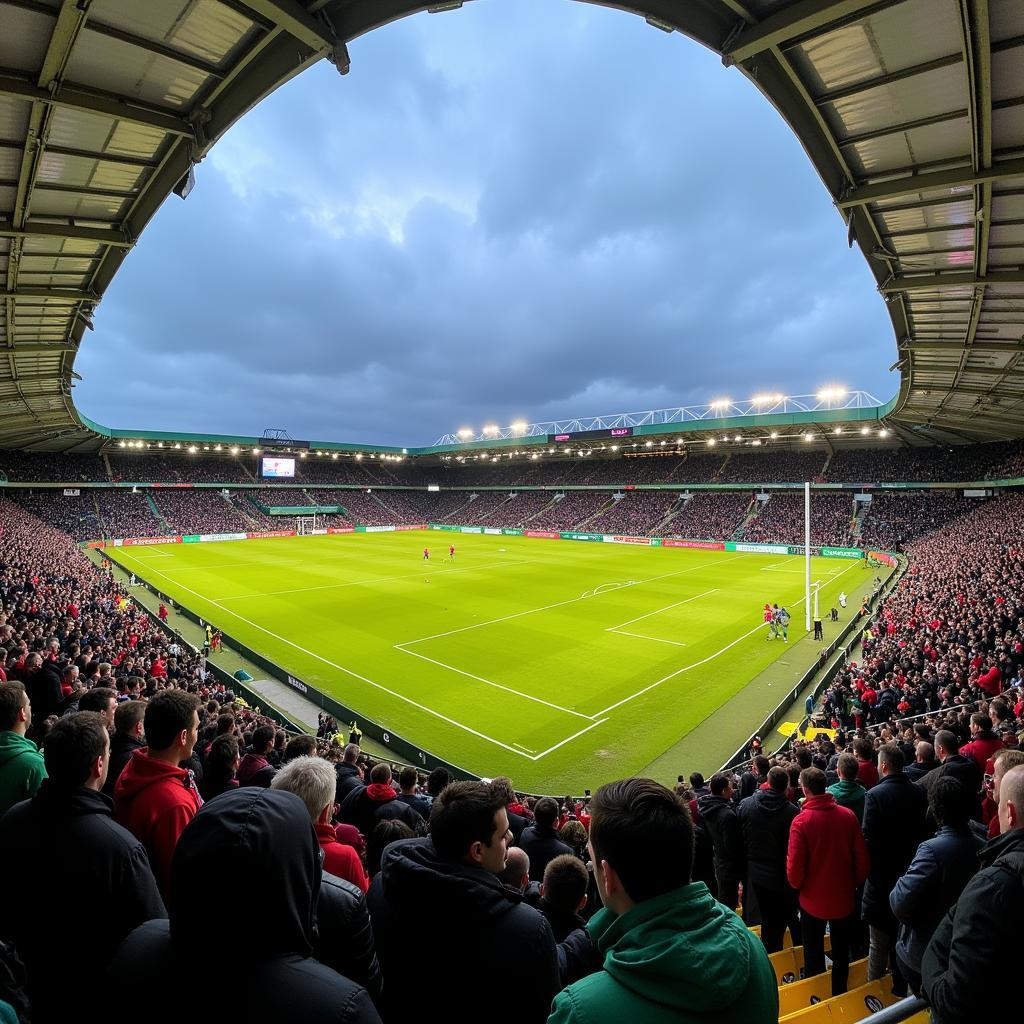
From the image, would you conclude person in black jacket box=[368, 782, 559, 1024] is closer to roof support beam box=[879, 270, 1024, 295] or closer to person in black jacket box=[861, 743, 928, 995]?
person in black jacket box=[861, 743, 928, 995]

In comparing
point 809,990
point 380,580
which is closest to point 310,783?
point 809,990

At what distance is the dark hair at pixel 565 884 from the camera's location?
11.3 feet

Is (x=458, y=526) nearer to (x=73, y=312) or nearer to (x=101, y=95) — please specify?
(x=73, y=312)

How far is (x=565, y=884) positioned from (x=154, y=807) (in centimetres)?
247

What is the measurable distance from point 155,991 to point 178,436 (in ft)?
248

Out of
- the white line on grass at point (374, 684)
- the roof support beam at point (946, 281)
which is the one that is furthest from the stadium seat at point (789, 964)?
the roof support beam at point (946, 281)

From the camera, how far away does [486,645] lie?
2581cm

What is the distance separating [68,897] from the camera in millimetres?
2586

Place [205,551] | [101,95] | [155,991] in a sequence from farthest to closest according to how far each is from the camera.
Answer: [205,551], [101,95], [155,991]

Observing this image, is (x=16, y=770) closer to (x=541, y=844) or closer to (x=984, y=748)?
(x=541, y=844)

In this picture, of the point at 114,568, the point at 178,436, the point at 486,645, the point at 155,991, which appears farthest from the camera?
the point at 178,436

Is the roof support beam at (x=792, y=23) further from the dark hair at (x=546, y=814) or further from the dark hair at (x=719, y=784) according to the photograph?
the dark hair at (x=546, y=814)

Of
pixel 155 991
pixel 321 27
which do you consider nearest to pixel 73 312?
pixel 321 27

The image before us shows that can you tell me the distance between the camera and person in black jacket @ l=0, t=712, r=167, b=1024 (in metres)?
2.56
